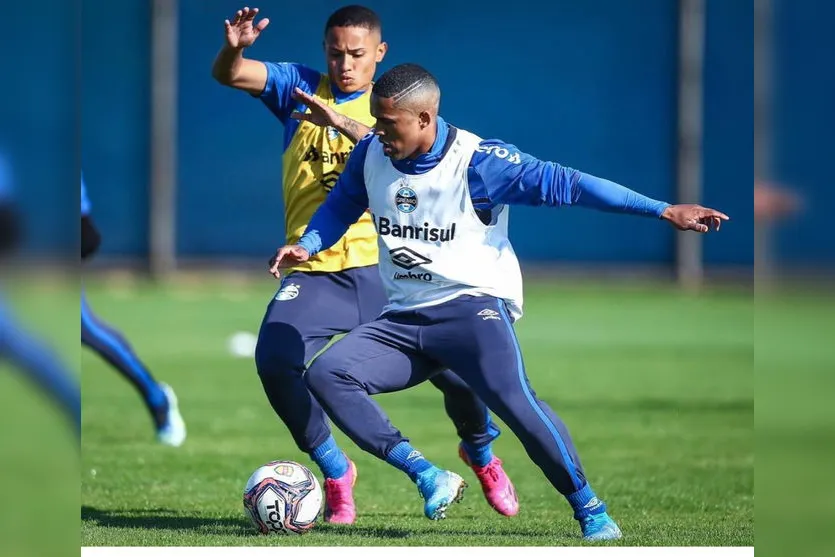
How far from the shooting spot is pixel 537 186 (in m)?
4.90

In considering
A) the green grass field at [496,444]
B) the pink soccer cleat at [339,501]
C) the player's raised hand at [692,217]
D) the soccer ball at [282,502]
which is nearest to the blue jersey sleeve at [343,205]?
the soccer ball at [282,502]

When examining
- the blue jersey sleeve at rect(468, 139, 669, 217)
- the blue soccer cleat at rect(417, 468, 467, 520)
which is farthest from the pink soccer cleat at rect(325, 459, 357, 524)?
the blue jersey sleeve at rect(468, 139, 669, 217)

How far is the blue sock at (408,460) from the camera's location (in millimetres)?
5059

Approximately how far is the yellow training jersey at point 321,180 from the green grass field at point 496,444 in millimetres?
1184

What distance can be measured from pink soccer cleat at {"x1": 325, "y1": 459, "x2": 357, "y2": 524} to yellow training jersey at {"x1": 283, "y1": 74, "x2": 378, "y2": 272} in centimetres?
97

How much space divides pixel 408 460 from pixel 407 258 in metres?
0.80

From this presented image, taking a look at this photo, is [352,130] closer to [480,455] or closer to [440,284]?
[440,284]

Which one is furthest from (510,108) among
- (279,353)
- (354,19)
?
(279,353)

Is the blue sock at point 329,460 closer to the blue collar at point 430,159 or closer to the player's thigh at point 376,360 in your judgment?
the player's thigh at point 376,360
